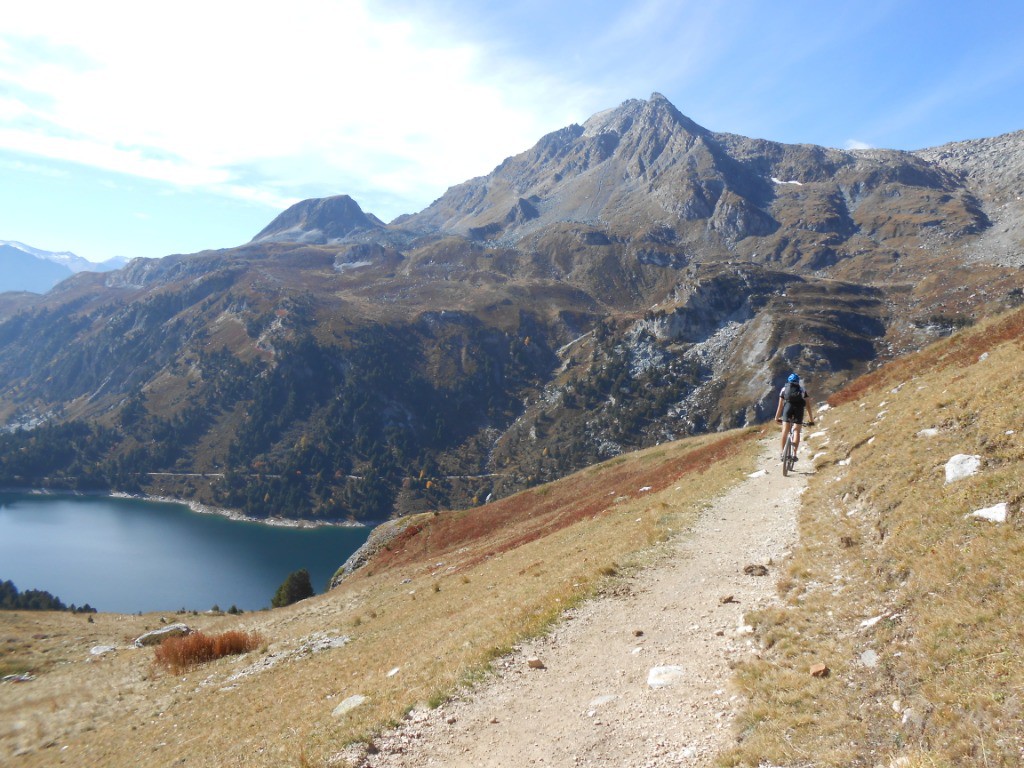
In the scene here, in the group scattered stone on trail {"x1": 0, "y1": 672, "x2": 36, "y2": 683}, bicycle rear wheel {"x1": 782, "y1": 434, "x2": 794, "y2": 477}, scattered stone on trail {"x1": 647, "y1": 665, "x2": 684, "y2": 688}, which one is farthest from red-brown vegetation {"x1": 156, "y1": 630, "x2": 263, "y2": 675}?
bicycle rear wheel {"x1": 782, "y1": 434, "x2": 794, "y2": 477}

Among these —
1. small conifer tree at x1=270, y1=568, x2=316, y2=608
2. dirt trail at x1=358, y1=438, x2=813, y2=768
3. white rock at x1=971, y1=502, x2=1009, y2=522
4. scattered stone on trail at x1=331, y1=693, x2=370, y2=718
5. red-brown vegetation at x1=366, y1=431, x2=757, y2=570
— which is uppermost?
white rock at x1=971, y1=502, x2=1009, y2=522

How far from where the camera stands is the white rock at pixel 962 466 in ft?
44.9

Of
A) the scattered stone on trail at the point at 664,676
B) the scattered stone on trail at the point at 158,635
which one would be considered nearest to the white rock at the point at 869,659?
the scattered stone on trail at the point at 664,676

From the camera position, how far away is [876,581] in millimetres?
11734

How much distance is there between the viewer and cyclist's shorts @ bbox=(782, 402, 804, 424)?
2388 centimetres

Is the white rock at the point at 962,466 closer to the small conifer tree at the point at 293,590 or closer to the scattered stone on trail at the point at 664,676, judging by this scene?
the scattered stone on trail at the point at 664,676

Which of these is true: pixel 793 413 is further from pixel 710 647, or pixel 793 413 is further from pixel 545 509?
pixel 545 509

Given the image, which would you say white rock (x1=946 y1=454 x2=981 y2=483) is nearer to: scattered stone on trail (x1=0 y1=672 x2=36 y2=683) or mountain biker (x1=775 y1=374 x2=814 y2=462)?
mountain biker (x1=775 y1=374 x2=814 y2=462)

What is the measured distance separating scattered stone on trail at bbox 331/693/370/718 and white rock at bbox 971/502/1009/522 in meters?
15.1

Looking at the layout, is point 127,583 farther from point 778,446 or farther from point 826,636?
point 826,636

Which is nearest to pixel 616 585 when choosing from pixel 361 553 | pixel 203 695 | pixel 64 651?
pixel 203 695

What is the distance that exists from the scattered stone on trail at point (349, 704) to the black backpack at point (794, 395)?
20.0m

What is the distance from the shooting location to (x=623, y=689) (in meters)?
11.3

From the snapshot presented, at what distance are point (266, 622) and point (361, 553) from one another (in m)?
27.3
